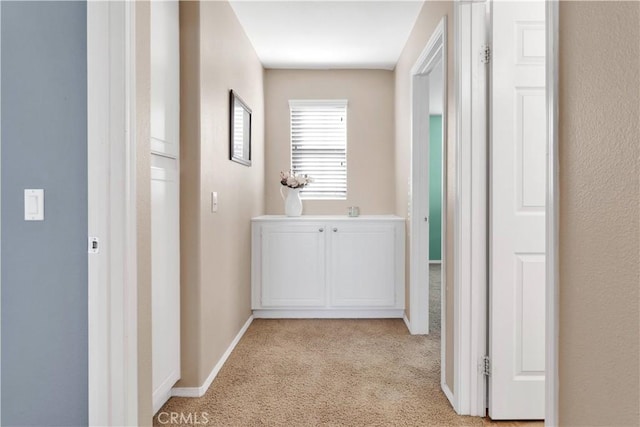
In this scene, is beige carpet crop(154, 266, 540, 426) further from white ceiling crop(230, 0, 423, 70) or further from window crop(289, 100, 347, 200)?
white ceiling crop(230, 0, 423, 70)

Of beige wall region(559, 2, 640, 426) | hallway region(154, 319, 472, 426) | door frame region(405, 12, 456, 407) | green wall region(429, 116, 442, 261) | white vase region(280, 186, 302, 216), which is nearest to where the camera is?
beige wall region(559, 2, 640, 426)

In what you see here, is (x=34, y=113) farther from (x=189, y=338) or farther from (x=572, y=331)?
(x=572, y=331)

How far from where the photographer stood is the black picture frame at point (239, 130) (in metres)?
3.06

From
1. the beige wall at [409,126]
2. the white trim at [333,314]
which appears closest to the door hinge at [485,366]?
the beige wall at [409,126]

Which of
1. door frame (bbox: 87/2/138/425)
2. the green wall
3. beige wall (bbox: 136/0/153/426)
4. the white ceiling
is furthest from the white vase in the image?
the green wall

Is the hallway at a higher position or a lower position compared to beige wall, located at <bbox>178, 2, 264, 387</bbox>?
lower

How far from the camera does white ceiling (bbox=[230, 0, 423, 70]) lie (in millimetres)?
3062

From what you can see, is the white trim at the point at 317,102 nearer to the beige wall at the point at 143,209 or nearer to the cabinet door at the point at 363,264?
the cabinet door at the point at 363,264

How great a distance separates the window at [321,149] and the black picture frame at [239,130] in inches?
37.8

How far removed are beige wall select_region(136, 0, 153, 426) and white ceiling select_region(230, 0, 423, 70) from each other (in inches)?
65.9

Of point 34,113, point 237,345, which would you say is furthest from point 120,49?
point 237,345

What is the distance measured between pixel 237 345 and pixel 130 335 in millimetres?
1886

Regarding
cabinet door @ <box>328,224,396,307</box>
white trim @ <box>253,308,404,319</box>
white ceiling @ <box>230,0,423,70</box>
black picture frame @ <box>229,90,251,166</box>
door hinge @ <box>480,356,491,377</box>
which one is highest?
white ceiling @ <box>230,0,423,70</box>

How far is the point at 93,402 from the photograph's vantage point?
1416 mm
